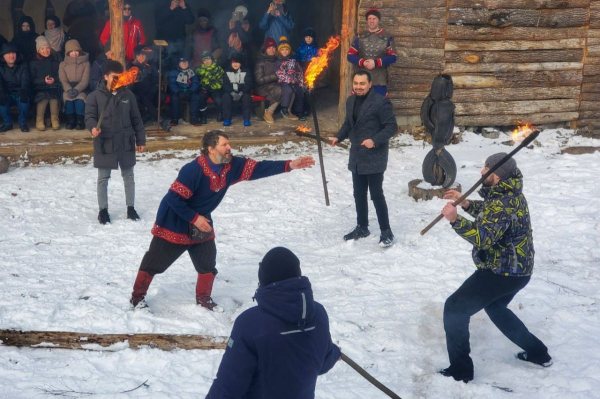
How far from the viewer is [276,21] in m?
12.6

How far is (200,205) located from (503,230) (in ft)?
7.99

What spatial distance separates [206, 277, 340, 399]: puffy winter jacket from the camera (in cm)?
350

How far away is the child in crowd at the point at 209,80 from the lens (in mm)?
11945

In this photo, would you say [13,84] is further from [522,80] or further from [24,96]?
[522,80]

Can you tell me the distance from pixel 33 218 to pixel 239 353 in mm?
5955

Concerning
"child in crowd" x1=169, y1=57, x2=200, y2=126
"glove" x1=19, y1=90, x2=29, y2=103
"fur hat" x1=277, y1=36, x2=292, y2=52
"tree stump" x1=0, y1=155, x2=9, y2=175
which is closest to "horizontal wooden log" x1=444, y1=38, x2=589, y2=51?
"fur hat" x1=277, y1=36, x2=292, y2=52

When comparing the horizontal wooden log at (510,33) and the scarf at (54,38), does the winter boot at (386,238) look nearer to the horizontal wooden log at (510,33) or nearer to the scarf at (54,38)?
the horizontal wooden log at (510,33)

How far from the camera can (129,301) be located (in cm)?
650

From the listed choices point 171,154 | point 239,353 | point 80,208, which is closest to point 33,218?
point 80,208

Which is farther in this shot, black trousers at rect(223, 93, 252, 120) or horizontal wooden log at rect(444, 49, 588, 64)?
black trousers at rect(223, 93, 252, 120)

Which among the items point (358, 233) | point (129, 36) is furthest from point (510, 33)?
point (129, 36)

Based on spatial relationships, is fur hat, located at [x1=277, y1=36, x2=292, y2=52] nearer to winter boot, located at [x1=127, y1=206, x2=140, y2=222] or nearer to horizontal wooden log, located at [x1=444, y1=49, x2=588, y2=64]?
horizontal wooden log, located at [x1=444, y1=49, x2=588, y2=64]

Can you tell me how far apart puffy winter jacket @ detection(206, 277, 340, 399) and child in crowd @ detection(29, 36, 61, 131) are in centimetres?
873

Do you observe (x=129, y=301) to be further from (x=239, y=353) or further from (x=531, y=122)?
(x=531, y=122)
